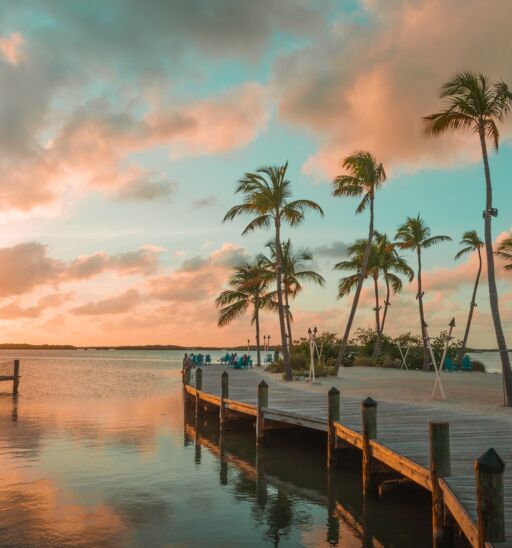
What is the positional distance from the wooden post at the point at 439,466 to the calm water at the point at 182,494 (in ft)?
3.34

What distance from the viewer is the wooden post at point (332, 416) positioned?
518 inches

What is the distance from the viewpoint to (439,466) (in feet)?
26.9

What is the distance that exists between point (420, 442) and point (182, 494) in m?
5.09

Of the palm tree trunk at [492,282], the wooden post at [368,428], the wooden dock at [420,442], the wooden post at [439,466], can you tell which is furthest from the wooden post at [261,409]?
the wooden post at [439,466]

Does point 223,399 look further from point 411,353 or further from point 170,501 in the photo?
point 411,353

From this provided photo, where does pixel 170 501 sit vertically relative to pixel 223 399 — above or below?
below

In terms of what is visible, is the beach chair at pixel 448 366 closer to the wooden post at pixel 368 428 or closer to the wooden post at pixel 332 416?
the wooden post at pixel 332 416

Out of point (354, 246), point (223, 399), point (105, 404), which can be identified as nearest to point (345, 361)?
point (354, 246)

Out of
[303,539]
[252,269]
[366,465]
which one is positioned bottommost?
[303,539]

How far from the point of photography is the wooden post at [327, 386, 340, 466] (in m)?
13.2

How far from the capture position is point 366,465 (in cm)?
1132

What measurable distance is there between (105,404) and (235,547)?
22.6 m

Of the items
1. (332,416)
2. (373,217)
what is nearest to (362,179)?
(373,217)

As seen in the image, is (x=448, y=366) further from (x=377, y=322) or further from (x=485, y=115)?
(x=485, y=115)
